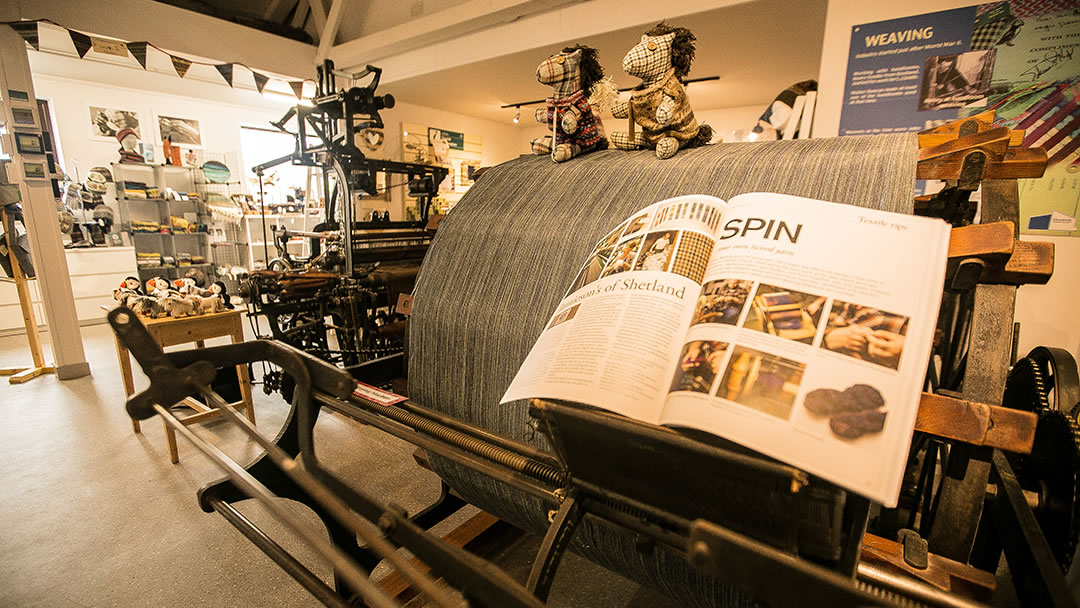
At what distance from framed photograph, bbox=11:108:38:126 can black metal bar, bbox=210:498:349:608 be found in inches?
158

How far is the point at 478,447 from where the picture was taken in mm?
651

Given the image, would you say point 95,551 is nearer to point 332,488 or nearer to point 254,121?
point 332,488

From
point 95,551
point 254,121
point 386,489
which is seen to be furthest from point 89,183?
point 386,489

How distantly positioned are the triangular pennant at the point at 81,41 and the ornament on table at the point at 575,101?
4.50 meters

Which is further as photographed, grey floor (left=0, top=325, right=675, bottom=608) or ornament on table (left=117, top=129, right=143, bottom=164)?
ornament on table (left=117, top=129, right=143, bottom=164)

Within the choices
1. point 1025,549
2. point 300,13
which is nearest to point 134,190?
point 300,13

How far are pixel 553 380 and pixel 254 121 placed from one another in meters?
8.14

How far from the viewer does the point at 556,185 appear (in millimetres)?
1016

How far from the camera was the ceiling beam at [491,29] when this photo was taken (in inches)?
129

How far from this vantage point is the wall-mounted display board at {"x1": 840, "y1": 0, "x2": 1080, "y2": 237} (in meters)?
1.84

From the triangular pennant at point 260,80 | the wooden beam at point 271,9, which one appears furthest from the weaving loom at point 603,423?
the wooden beam at point 271,9

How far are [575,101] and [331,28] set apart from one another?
546 cm

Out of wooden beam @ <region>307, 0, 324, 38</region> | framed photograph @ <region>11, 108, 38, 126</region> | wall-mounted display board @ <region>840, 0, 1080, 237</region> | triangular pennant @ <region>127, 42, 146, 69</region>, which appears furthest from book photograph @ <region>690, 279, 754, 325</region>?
wooden beam @ <region>307, 0, 324, 38</region>

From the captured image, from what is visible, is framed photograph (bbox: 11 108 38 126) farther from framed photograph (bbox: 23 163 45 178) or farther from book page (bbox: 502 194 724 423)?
book page (bbox: 502 194 724 423)
